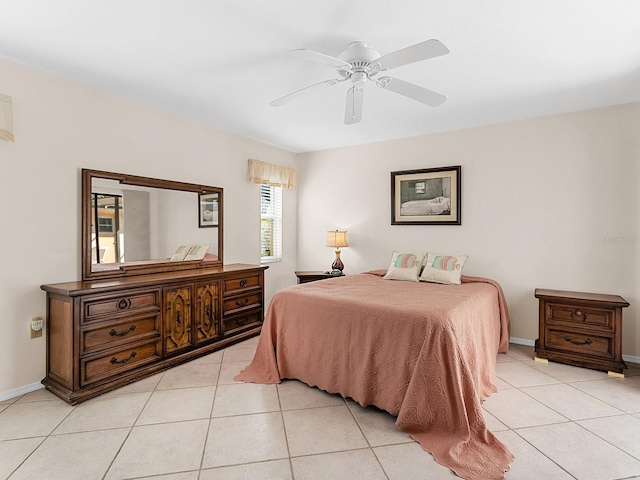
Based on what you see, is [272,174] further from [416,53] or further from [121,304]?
[416,53]

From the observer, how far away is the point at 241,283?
386cm

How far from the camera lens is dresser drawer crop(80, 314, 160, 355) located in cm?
251

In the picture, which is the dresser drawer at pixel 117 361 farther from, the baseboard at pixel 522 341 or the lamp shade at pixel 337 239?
the baseboard at pixel 522 341

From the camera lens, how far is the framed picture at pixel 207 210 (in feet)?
12.8

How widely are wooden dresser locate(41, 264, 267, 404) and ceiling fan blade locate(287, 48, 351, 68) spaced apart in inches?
83.1

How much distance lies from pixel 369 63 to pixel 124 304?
2531 mm

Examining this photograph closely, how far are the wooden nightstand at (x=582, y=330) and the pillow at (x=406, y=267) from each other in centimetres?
117

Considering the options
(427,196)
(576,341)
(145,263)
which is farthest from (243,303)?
(576,341)

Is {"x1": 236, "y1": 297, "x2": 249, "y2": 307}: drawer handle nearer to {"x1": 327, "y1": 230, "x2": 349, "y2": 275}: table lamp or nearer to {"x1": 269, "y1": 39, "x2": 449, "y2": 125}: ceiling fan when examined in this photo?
{"x1": 327, "y1": 230, "x2": 349, "y2": 275}: table lamp

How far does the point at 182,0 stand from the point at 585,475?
321cm

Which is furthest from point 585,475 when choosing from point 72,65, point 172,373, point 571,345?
point 72,65

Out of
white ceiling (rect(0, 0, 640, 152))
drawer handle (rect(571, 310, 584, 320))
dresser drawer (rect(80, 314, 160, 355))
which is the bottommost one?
dresser drawer (rect(80, 314, 160, 355))

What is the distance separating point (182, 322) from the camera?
10.5 ft

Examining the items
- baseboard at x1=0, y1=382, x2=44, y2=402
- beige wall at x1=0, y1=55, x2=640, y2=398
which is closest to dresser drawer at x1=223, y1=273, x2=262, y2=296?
beige wall at x1=0, y1=55, x2=640, y2=398
